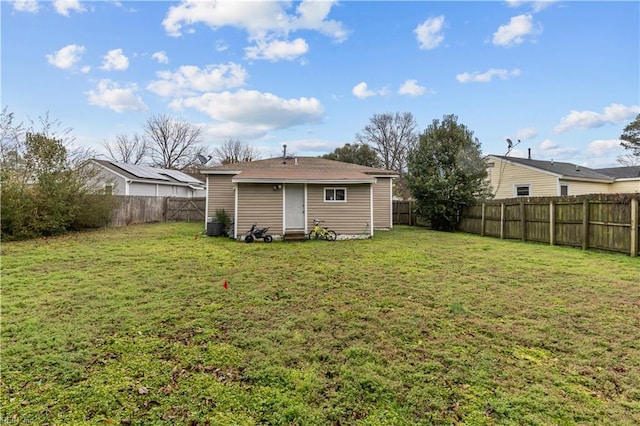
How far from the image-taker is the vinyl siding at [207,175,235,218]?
46.2 ft

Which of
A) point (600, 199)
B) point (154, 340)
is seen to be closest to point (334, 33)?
point (600, 199)

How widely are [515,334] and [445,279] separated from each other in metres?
Result: 2.48

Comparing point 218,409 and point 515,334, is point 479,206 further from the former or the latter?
point 218,409

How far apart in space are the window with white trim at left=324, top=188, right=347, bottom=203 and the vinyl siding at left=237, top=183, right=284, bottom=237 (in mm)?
1781

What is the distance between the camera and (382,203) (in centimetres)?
1609

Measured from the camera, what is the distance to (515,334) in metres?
3.67

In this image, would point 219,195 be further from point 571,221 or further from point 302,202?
point 571,221

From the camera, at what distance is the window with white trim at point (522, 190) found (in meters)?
17.9

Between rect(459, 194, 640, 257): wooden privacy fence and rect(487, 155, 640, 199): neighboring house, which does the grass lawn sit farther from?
rect(487, 155, 640, 199): neighboring house

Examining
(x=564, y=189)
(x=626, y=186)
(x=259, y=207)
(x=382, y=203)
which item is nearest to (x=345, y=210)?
(x=259, y=207)

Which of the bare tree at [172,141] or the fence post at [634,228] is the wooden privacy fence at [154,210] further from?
the bare tree at [172,141]

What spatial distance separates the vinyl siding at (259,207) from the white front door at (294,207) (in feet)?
0.98

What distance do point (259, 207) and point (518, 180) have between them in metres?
15.4

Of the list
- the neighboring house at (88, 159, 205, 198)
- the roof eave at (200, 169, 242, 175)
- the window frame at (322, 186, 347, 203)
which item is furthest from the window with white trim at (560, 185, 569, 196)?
the neighboring house at (88, 159, 205, 198)
